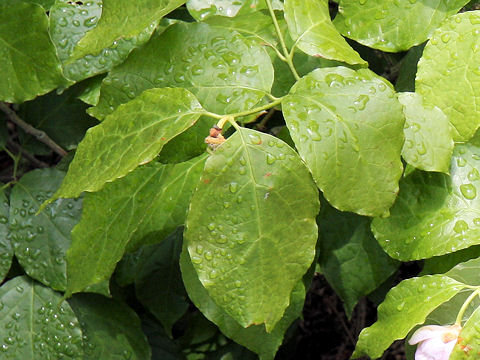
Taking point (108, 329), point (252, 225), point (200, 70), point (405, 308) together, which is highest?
point (200, 70)

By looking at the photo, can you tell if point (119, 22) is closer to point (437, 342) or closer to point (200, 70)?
point (200, 70)

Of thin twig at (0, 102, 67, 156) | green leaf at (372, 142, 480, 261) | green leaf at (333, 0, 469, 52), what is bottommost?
green leaf at (372, 142, 480, 261)

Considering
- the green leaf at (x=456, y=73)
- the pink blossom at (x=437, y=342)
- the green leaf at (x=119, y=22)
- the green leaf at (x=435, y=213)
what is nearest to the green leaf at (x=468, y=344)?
the pink blossom at (x=437, y=342)

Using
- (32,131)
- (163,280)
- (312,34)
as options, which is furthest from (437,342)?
(32,131)

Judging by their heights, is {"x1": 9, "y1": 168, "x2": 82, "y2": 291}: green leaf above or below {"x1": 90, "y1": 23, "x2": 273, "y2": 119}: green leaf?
below

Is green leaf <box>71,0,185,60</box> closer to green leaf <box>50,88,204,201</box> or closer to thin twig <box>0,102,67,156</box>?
green leaf <box>50,88,204,201</box>

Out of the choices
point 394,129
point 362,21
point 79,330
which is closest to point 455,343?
point 394,129

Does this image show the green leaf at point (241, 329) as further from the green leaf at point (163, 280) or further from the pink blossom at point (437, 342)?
the green leaf at point (163, 280)

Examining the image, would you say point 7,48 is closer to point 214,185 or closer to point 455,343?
point 214,185

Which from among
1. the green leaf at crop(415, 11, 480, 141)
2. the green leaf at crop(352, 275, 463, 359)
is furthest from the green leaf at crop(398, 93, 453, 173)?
the green leaf at crop(352, 275, 463, 359)
